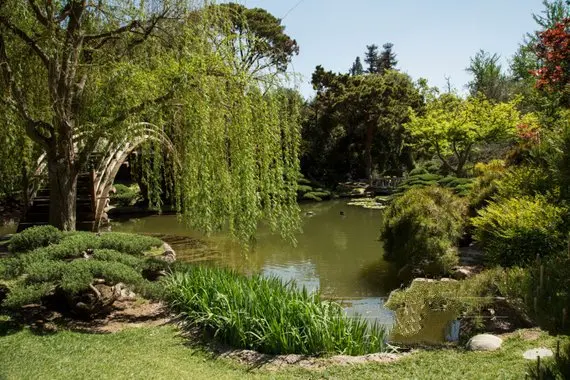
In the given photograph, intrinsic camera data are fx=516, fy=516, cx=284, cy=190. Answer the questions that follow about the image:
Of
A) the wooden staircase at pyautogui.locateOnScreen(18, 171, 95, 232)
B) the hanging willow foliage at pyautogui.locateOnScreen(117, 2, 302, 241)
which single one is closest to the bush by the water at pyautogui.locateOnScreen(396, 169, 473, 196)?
the wooden staircase at pyautogui.locateOnScreen(18, 171, 95, 232)

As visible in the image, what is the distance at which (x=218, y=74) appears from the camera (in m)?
6.46

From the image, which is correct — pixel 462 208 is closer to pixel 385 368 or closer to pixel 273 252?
pixel 273 252

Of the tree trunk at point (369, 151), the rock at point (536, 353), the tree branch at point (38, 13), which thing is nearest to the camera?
the rock at point (536, 353)

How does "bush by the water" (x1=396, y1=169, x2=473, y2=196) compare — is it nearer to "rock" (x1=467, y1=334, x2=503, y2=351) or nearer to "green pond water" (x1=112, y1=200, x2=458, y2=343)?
"green pond water" (x1=112, y1=200, x2=458, y2=343)

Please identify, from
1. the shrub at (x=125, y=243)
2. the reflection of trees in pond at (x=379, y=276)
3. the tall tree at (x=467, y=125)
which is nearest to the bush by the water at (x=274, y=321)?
the shrub at (x=125, y=243)

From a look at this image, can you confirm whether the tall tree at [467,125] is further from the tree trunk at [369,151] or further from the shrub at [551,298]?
the shrub at [551,298]

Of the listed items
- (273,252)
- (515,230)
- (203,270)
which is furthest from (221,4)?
(273,252)

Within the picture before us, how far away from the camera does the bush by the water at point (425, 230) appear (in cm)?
→ 812

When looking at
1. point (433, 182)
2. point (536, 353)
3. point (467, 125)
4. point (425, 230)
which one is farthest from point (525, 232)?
point (467, 125)

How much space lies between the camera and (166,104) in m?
6.57

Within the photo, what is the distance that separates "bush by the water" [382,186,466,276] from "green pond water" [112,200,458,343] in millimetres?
657

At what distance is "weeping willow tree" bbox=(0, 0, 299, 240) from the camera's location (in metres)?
6.34

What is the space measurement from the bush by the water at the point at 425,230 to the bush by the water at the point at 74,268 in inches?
170

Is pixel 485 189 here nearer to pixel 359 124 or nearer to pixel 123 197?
pixel 123 197
